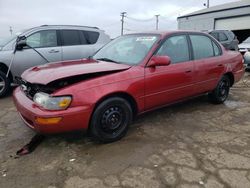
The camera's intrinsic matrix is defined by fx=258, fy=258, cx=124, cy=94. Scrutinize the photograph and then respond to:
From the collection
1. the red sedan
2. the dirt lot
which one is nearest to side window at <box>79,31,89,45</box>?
the red sedan

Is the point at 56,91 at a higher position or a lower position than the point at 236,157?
higher

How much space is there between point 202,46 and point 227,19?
24547mm

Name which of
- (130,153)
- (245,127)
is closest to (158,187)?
(130,153)

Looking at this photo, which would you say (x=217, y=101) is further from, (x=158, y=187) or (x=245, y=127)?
(x=158, y=187)

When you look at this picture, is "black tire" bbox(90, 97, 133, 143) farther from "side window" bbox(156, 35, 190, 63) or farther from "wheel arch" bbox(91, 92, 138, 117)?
"side window" bbox(156, 35, 190, 63)

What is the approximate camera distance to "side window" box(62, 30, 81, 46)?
691cm

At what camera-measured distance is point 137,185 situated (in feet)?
8.89

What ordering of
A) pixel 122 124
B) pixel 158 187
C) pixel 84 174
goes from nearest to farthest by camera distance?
pixel 158 187 → pixel 84 174 → pixel 122 124

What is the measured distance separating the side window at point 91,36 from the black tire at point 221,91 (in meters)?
3.69

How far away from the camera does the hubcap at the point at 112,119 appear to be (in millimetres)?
3496

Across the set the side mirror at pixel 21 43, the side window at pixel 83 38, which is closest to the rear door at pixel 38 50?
the side mirror at pixel 21 43

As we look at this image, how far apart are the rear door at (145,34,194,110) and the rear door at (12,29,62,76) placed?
11.2ft

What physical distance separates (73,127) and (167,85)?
67.3 inches

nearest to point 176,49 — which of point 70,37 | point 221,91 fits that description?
point 221,91
